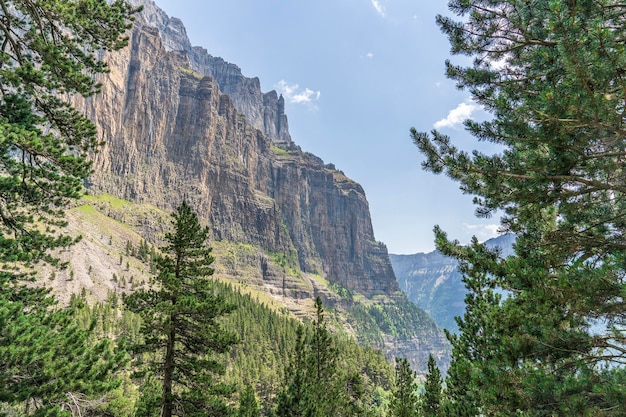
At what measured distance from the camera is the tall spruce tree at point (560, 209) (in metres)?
5.22

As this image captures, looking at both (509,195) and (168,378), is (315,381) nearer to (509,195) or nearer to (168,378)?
(168,378)

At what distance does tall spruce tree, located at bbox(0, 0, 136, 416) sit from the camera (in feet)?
25.1

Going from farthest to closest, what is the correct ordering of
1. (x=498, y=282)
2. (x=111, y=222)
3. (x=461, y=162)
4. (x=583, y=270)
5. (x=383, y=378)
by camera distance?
1. (x=111, y=222)
2. (x=383, y=378)
3. (x=498, y=282)
4. (x=461, y=162)
5. (x=583, y=270)

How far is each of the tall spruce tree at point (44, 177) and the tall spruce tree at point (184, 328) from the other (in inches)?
157

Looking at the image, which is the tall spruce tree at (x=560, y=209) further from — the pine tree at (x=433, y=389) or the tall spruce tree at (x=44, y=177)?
the pine tree at (x=433, y=389)

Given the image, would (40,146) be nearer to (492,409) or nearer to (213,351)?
(213,351)

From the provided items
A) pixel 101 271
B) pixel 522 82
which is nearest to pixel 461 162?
pixel 522 82

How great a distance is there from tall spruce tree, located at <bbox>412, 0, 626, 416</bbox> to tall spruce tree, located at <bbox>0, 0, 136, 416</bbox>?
28.8 feet

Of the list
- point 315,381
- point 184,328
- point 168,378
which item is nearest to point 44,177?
point 184,328

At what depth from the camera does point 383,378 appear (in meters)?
96.9

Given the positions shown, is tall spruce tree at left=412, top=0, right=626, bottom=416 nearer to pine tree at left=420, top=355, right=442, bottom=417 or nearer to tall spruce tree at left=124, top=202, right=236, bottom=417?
tall spruce tree at left=124, top=202, right=236, bottom=417

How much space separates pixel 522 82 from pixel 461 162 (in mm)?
3387

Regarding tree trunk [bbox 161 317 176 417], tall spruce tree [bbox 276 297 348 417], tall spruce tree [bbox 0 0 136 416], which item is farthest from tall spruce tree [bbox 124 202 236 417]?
tall spruce tree [bbox 0 0 136 416]

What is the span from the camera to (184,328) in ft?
46.3
